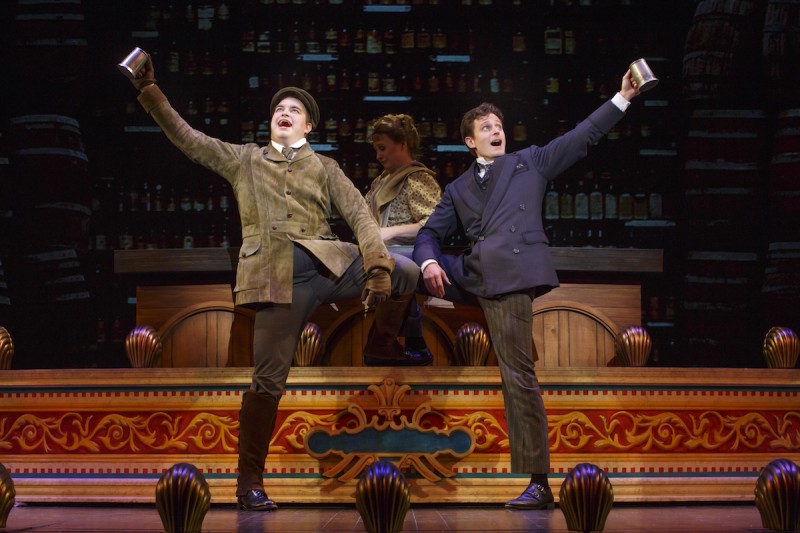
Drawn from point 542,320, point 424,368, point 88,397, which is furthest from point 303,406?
point 542,320

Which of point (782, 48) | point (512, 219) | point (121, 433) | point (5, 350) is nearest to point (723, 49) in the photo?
point (782, 48)

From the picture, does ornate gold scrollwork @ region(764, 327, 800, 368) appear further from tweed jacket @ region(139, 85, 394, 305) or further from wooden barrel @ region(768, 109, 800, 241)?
wooden barrel @ region(768, 109, 800, 241)

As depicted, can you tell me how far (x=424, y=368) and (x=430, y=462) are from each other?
35cm

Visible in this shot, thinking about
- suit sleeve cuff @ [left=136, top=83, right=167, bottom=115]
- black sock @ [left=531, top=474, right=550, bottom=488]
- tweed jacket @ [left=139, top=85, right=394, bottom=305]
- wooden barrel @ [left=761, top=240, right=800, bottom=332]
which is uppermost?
suit sleeve cuff @ [left=136, top=83, right=167, bottom=115]

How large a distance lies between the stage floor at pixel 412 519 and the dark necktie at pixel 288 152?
1.27 meters

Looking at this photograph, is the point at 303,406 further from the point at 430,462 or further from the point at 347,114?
the point at 347,114

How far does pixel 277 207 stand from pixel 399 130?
1038mm

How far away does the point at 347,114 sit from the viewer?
6422mm

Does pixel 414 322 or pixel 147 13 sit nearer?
pixel 414 322

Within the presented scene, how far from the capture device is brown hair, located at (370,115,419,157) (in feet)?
13.8

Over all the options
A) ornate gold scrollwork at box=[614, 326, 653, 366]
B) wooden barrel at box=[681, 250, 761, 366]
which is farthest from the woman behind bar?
wooden barrel at box=[681, 250, 761, 366]

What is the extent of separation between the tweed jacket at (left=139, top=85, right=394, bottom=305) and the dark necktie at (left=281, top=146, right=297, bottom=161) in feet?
0.07

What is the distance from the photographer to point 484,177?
138 inches

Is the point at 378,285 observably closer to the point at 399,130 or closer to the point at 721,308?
the point at 399,130
